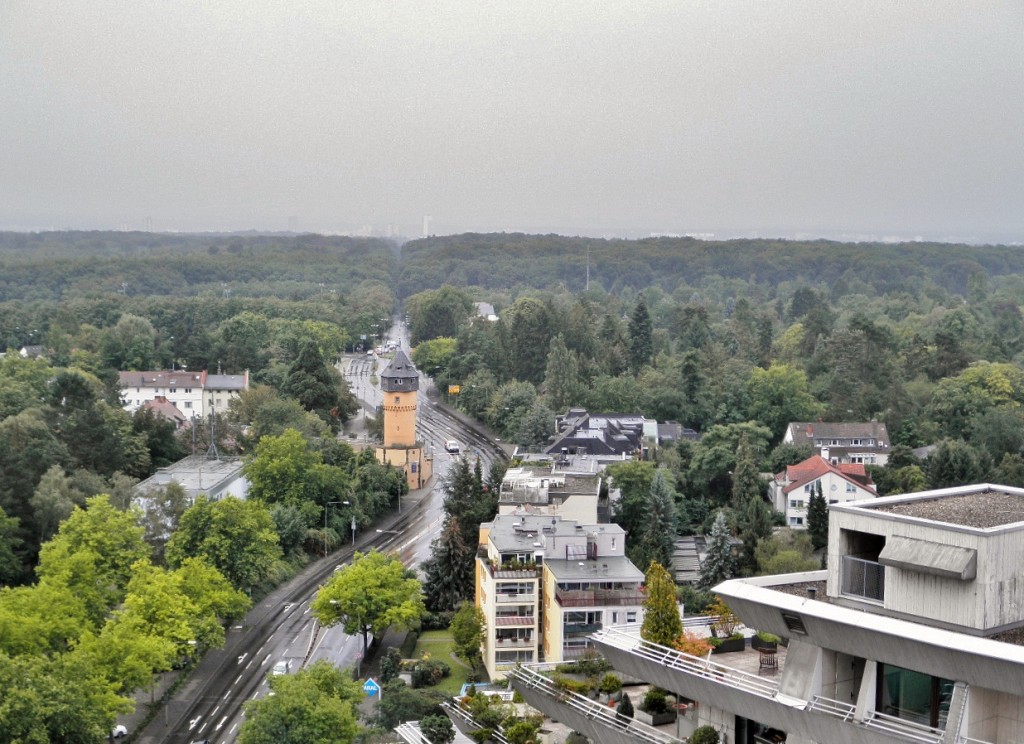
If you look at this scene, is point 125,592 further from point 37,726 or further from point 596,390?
point 596,390

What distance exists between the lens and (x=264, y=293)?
162 m

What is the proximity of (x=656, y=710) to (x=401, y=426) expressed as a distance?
49.3 metres

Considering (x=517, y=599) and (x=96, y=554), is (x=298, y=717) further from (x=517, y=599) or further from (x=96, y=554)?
(x=96, y=554)

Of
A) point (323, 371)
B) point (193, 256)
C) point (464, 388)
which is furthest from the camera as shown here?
point (193, 256)

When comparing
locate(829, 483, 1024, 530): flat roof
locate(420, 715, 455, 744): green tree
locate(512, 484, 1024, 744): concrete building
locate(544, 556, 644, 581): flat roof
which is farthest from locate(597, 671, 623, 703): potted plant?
locate(544, 556, 644, 581): flat roof

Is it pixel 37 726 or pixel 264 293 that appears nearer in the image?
pixel 37 726

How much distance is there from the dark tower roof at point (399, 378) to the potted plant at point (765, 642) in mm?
48391

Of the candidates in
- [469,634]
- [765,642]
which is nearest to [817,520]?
[469,634]

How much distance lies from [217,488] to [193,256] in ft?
456

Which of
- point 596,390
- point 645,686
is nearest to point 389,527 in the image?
point 596,390

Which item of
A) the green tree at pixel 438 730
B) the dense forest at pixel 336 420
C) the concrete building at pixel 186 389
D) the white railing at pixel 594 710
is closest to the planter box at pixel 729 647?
the white railing at pixel 594 710

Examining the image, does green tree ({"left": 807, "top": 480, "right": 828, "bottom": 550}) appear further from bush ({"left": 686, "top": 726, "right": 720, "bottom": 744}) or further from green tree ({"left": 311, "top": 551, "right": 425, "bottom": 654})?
bush ({"left": 686, "top": 726, "right": 720, "bottom": 744})

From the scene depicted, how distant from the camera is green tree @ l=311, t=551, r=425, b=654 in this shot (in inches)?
1510

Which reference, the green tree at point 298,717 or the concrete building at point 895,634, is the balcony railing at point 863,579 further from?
the green tree at point 298,717
